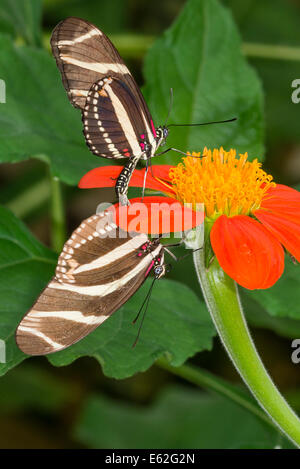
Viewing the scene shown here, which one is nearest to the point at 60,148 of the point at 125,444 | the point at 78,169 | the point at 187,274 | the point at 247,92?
the point at 78,169

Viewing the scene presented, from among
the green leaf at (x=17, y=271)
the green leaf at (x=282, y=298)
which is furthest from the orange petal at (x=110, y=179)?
the green leaf at (x=282, y=298)

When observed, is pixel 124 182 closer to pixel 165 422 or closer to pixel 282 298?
pixel 282 298

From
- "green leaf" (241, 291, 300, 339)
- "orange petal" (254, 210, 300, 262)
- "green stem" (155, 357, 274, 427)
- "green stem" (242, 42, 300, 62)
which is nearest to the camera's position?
"orange petal" (254, 210, 300, 262)

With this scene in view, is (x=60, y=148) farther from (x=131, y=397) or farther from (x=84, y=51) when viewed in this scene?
(x=131, y=397)

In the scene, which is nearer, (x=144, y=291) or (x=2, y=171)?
(x=144, y=291)

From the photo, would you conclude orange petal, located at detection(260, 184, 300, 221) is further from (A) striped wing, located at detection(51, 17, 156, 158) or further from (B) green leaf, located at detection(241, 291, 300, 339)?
(B) green leaf, located at detection(241, 291, 300, 339)

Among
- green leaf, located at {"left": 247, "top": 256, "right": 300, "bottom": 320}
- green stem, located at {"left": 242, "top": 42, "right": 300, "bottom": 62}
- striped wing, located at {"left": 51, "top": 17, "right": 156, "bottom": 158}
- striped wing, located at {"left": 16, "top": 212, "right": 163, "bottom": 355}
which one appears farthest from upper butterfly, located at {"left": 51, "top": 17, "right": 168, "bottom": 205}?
green stem, located at {"left": 242, "top": 42, "right": 300, "bottom": 62}
